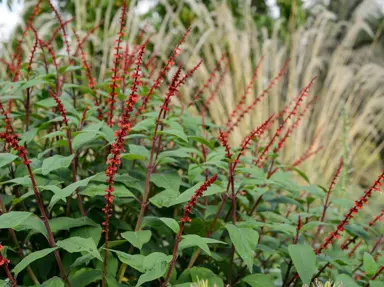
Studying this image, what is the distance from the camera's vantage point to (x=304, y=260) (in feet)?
3.72

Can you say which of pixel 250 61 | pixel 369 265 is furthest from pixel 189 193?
pixel 250 61

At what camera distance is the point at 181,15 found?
593 centimetres

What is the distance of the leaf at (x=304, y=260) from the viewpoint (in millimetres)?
1095

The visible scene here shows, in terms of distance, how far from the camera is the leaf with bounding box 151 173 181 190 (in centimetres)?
122

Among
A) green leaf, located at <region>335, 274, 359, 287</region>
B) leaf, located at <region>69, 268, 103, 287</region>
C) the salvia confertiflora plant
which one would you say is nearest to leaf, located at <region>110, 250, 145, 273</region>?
the salvia confertiflora plant

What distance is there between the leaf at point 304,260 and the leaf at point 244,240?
118mm

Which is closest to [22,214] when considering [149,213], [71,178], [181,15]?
[71,178]

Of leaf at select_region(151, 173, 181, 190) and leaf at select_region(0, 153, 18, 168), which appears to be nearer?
leaf at select_region(0, 153, 18, 168)

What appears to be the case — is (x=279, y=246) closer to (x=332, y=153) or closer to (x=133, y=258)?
(x=133, y=258)

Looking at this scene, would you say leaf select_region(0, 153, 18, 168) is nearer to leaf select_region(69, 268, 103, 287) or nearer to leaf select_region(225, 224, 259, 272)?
leaf select_region(69, 268, 103, 287)

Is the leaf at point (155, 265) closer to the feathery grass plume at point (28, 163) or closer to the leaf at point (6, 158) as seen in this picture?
the feathery grass plume at point (28, 163)

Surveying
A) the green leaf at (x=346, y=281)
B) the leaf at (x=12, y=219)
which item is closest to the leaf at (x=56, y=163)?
the leaf at (x=12, y=219)

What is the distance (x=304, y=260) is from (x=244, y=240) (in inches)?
6.7

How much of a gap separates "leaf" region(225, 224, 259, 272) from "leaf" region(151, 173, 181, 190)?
0.64 ft
